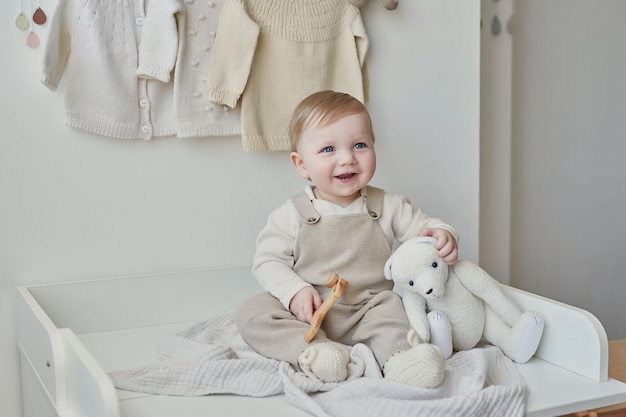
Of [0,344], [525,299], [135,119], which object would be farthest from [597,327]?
[0,344]

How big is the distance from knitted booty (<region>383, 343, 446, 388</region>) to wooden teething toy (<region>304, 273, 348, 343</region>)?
15 centimetres

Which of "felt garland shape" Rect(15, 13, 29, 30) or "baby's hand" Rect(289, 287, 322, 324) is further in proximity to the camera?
"felt garland shape" Rect(15, 13, 29, 30)

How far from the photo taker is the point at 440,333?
119 centimetres

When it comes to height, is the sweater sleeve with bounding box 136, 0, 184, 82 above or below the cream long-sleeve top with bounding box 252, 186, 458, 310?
above

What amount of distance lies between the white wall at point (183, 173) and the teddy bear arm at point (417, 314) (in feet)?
1.47

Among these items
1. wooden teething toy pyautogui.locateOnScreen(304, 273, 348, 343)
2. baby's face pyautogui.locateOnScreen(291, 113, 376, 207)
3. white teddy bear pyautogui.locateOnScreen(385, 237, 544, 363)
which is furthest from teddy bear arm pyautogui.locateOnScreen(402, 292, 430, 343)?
baby's face pyautogui.locateOnScreen(291, 113, 376, 207)

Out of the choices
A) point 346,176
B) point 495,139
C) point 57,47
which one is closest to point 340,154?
point 346,176

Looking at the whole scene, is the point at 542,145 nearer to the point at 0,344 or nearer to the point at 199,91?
the point at 199,91

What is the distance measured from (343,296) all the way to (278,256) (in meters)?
0.13

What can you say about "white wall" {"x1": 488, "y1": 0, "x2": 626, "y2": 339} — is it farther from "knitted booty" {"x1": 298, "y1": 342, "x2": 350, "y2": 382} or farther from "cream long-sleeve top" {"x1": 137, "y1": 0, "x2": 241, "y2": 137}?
"knitted booty" {"x1": 298, "y1": 342, "x2": 350, "y2": 382}

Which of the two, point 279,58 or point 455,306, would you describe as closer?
point 455,306

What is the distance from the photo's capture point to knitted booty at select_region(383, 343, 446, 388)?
981 mm

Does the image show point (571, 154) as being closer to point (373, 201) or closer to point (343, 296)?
point (373, 201)

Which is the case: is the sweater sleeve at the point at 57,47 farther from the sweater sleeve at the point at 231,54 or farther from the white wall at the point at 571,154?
the white wall at the point at 571,154
